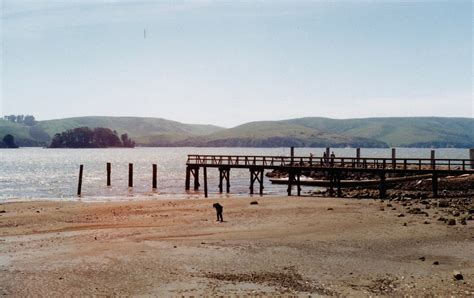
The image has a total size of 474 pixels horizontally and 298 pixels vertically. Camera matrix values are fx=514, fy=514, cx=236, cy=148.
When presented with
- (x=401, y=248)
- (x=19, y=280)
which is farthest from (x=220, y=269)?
(x=401, y=248)

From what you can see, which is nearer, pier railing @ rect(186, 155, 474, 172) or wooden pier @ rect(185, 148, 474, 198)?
wooden pier @ rect(185, 148, 474, 198)

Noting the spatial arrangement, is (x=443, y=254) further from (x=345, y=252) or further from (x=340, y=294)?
(x=340, y=294)

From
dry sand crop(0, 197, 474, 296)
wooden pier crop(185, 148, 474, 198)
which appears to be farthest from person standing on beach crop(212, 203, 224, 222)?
wooden pier crop(185, 148, 474, 198)

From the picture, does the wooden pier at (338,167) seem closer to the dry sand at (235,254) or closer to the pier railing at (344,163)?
the pier railing at (344,163)

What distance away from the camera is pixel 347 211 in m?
33.7

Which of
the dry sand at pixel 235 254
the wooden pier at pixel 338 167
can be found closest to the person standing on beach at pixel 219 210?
the dry sand at pixel 235 254

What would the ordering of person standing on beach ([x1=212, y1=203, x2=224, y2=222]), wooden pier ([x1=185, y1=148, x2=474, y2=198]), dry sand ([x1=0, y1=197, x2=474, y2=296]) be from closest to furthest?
dry sand ([x1=0, y1=197, x2=474, y2=296]) → person standing on beach ([x1=212, y1=203, x2=224, y2=222]) → wooden pier ([x1=185, y1=148, x2=474, y2=198])

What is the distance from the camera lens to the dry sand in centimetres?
1546

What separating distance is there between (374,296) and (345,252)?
20.1 ft

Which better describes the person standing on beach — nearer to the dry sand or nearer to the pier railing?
the dry sand

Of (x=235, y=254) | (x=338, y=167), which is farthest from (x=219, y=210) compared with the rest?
(x=338, y=167)

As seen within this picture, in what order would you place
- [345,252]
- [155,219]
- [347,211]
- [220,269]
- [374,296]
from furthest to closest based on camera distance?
[347,211] < [155,219] < [345,252] < [220,269] < [374,296]

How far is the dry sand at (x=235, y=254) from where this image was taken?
50.7ft

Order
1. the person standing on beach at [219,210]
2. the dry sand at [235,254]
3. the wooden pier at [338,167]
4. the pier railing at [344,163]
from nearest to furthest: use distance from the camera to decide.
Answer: the dry sand at [235,254] < the person standing on beach at [219,210] < the wooden pier at [338,167] < the pier railing at [344,163]
